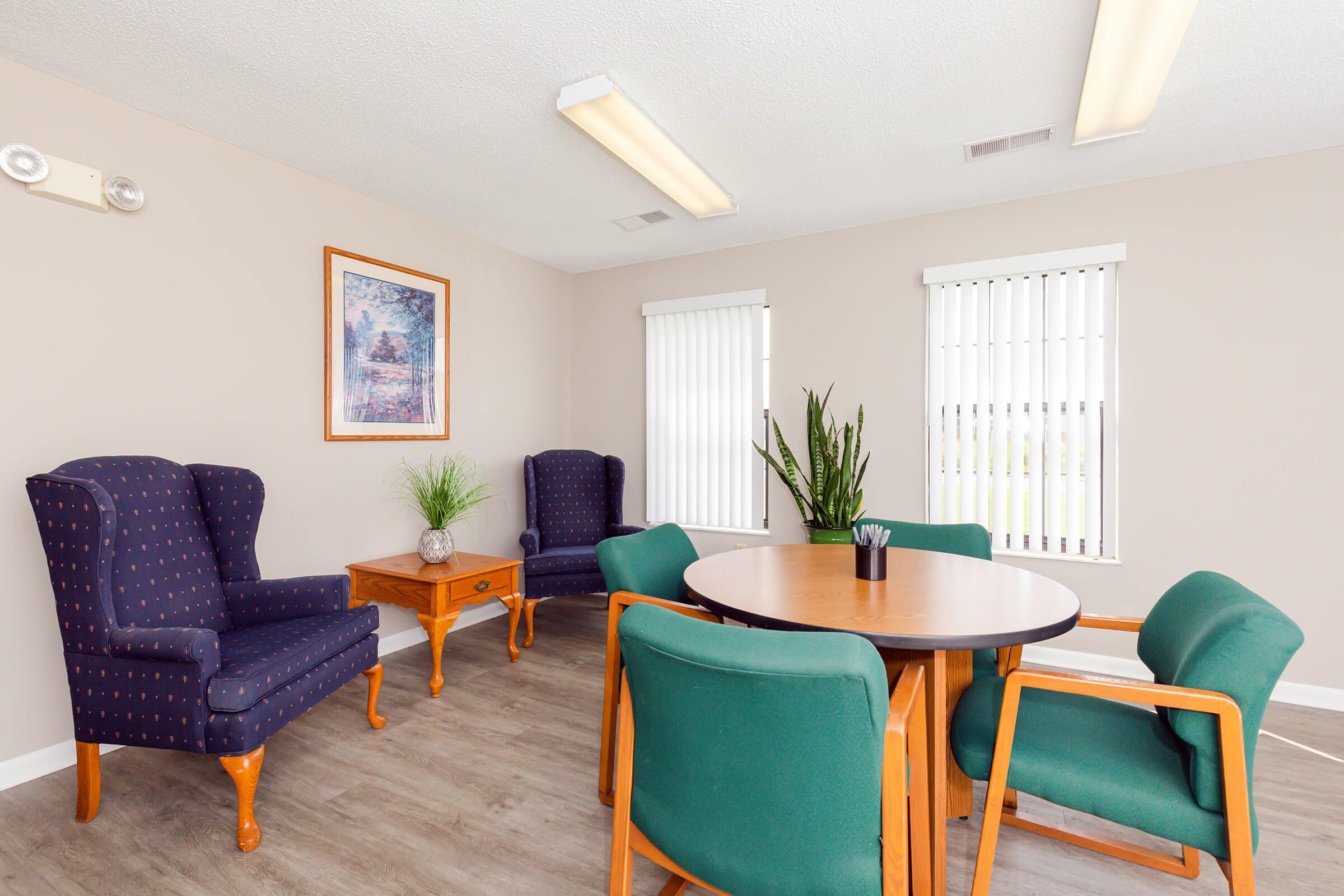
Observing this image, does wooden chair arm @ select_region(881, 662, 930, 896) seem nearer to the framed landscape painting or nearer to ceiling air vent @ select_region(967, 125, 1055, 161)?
ceiling air vent @ select_region(967, 125, 1055, 161)

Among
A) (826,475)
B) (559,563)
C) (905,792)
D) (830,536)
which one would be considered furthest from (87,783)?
(826,475)

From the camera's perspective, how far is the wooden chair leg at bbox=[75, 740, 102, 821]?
6.72 feet

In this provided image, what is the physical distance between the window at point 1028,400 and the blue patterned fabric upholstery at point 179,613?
351 cm

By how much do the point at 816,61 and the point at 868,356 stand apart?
215 centimetres

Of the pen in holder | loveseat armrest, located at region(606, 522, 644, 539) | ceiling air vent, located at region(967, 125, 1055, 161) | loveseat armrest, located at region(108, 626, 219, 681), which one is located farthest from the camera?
loveseat armrest, located at region(606, 522, 644, 539)

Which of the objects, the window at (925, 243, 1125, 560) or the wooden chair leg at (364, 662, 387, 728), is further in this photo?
the window at (925, 243, 1125, 560)

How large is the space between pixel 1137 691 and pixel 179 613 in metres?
3.14

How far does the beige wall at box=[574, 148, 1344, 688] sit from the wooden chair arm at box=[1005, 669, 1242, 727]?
2487 mm

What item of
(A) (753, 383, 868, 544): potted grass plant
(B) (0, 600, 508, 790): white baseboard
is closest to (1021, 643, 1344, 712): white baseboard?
(A) (753, 383, 868, 544): potted grass plant

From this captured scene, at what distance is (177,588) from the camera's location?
93.0 inches

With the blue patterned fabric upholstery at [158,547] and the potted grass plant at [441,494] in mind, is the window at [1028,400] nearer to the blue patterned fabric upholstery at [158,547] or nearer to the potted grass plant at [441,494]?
the potted grass plant at [441,494]

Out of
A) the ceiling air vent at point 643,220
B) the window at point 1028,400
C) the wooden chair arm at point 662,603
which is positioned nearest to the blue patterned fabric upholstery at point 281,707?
the wooden chair arm at point 662,603

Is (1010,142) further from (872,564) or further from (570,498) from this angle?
(570,498)

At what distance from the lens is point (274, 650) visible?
217cm
